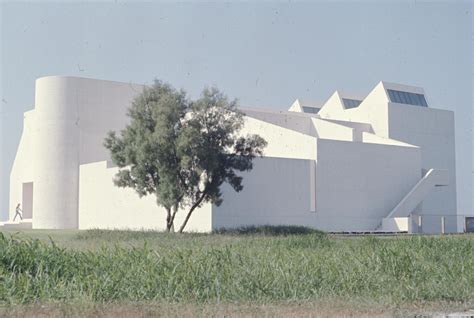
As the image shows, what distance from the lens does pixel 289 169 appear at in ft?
161

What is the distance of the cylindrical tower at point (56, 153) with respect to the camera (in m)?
60.4

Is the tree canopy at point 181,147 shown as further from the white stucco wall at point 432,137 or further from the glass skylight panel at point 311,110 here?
the glass skylight panel at point 311,110

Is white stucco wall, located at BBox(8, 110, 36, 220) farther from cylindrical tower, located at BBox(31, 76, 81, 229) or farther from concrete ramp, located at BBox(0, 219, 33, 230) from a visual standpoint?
concrete ramp, located at BBox(0, 219, 33, 230)

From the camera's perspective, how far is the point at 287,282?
43.1ft

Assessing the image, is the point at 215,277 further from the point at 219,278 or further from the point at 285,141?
the point at 285,141

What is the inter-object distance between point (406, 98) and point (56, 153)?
31.4 metres

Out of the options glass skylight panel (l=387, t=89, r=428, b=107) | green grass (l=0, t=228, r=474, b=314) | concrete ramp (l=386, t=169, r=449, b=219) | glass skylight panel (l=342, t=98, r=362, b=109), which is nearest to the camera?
green grass (l=0, t=228, r=474, b=314)

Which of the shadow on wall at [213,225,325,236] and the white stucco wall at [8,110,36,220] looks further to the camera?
the white stucco wall at [8,110,36,220]

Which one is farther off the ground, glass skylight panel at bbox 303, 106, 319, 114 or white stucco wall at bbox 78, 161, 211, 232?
glass skylight panel at bbox 303, 106, 319, 114

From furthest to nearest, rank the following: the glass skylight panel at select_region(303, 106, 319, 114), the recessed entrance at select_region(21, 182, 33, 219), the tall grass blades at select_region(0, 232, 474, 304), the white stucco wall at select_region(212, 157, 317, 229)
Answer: the glass skylight panel at select_region(303, 106, 319, 114)
the recessed entrance at select_region(21, 182, 33, 219)
the white stucco wall at select_region(212, 157, 317, 229)
the tall grass blades at select_region(0, 232, 474, 304)

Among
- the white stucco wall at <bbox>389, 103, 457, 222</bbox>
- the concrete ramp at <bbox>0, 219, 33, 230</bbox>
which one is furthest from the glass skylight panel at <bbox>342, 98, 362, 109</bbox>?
the concrete ramp at <bbox>0, 219, 33, 230</bbox>

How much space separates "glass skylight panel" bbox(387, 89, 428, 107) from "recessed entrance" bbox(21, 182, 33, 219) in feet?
111

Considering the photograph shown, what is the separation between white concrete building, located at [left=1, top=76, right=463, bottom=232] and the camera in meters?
48.5

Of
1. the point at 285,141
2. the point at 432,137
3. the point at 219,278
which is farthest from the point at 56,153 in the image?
the point at 219,278
